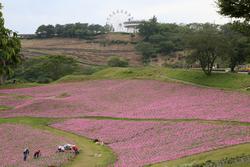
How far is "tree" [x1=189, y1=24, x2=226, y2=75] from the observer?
73250 millimetres

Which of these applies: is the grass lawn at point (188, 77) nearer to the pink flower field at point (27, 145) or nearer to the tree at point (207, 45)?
the tree at point (207, 45)

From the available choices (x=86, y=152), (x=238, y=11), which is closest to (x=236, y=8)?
(x=238, y=11)

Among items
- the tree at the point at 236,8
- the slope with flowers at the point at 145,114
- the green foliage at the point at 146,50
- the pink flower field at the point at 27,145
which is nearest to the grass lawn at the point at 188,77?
the slope with flowers at the point at 145,114

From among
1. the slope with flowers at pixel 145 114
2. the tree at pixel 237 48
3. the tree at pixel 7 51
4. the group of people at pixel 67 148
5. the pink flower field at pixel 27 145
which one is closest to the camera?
the pink flower field at pixel 27 145

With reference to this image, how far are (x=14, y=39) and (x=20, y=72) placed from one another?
40.3 m

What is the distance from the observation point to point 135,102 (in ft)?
205

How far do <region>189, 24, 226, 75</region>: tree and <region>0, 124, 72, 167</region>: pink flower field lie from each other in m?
37.2

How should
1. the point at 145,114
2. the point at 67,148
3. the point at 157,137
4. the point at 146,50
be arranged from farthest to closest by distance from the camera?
the point at 146,50, the point at 145,114, the point at 157,137, the point at 67,148

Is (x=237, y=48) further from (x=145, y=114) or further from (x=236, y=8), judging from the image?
(x=236, y=8)

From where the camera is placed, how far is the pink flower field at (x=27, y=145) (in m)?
33.4

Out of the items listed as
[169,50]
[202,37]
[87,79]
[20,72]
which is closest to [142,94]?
[202,37]

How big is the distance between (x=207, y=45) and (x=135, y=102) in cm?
2002

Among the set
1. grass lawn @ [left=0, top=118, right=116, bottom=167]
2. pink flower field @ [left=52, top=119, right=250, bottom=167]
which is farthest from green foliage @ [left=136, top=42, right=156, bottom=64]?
pink flower field @ [left=52, top=119, right=250, bottom=167]

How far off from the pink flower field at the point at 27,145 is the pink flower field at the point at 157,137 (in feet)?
15.1
